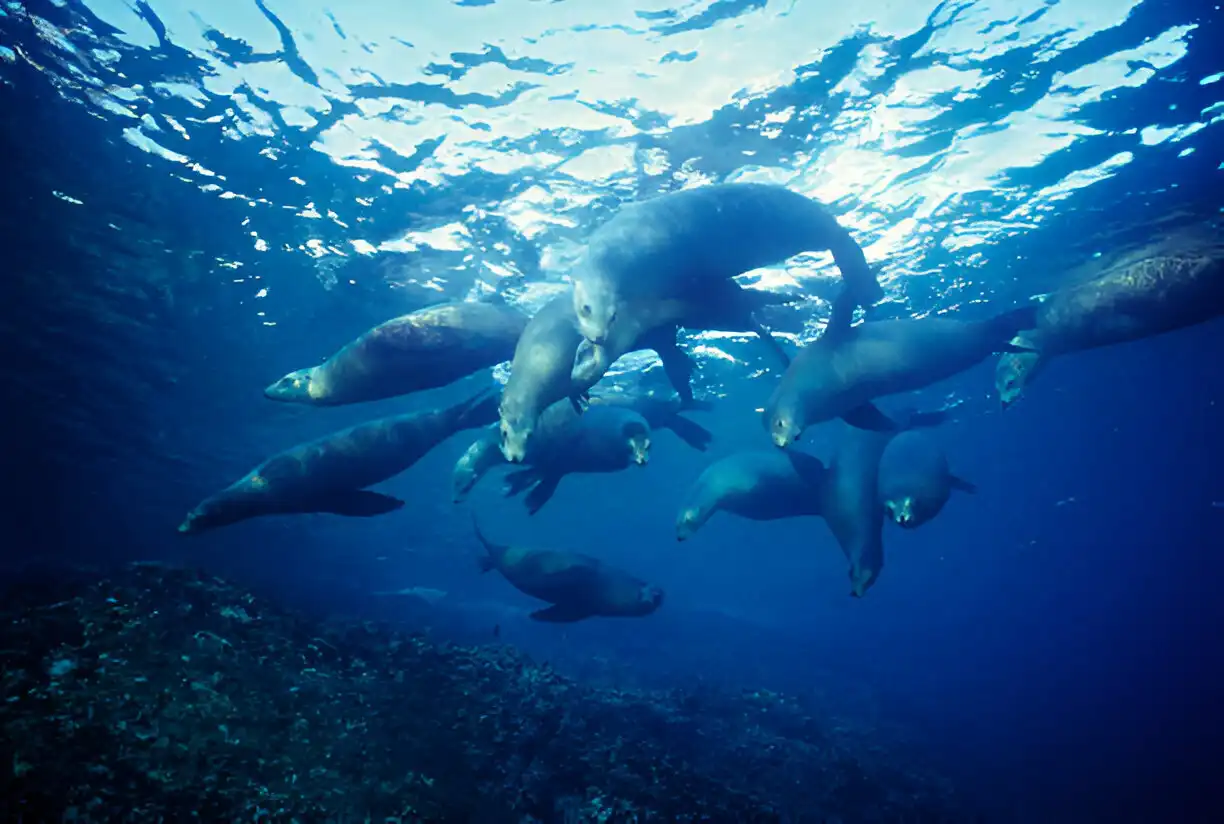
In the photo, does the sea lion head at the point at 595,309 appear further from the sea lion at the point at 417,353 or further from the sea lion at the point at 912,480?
the sea lion at the point at 912,480

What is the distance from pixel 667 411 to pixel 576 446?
1.67 metres

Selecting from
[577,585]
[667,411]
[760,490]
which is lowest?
[577,585]

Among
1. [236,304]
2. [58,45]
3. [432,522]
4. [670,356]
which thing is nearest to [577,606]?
[670,356]

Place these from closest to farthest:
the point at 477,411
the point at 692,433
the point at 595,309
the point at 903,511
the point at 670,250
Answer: the point at 595,309
the point at 670,250
the point at 477,411
the point at 903,511
the point at 692,433

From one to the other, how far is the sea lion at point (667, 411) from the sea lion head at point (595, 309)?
3118 millimetres

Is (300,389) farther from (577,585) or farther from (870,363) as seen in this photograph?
(870,363)

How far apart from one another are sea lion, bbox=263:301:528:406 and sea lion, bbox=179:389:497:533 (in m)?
0.89

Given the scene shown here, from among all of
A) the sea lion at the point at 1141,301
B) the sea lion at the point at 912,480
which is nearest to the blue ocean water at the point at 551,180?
the sea lion at the point at 1141,301

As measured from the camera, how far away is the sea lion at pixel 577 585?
329 inches

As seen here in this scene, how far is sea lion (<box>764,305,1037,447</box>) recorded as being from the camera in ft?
19.5

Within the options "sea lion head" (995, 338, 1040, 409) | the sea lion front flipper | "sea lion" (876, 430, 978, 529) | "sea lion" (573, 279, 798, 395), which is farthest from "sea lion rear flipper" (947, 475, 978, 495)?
"sea lion" (573, 279, 798, 395)

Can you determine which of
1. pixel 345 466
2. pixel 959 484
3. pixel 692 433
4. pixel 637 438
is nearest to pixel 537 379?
pixel 637 438

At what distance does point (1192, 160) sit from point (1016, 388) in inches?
270

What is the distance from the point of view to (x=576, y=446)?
6.86 meters
